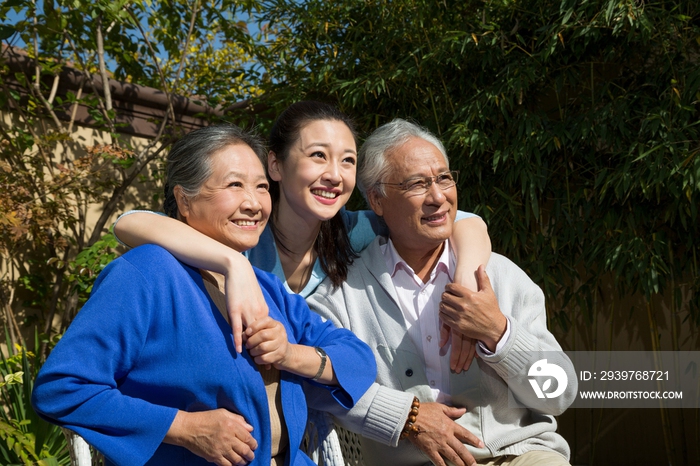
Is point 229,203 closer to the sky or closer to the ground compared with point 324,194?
closer to the ground

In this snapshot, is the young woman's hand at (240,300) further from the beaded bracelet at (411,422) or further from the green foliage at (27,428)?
the green foliage at (27,428)

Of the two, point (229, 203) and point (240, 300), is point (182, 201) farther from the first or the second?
point (240, 300)

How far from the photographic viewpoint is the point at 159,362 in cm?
150

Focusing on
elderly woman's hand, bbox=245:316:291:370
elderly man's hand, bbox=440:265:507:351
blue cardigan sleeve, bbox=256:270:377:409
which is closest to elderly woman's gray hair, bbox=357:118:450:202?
elderly man's hand, bbox=440:265:507:351

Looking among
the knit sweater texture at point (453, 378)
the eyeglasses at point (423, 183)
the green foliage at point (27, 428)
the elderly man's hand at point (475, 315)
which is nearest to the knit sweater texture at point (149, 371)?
the knit sweater texture at point (453, 378)

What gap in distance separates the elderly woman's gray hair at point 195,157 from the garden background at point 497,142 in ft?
4.91

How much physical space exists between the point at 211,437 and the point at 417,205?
1.07 meters

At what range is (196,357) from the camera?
1.52m

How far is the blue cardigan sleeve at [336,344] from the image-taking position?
174 cm

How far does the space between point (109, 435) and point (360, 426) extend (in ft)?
2.41

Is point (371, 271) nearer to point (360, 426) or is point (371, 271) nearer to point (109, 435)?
point (360, 426)

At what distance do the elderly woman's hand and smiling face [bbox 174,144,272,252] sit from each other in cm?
25

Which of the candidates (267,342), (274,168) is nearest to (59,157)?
(274,168)

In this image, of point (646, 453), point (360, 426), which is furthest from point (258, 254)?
point (646, 453)
